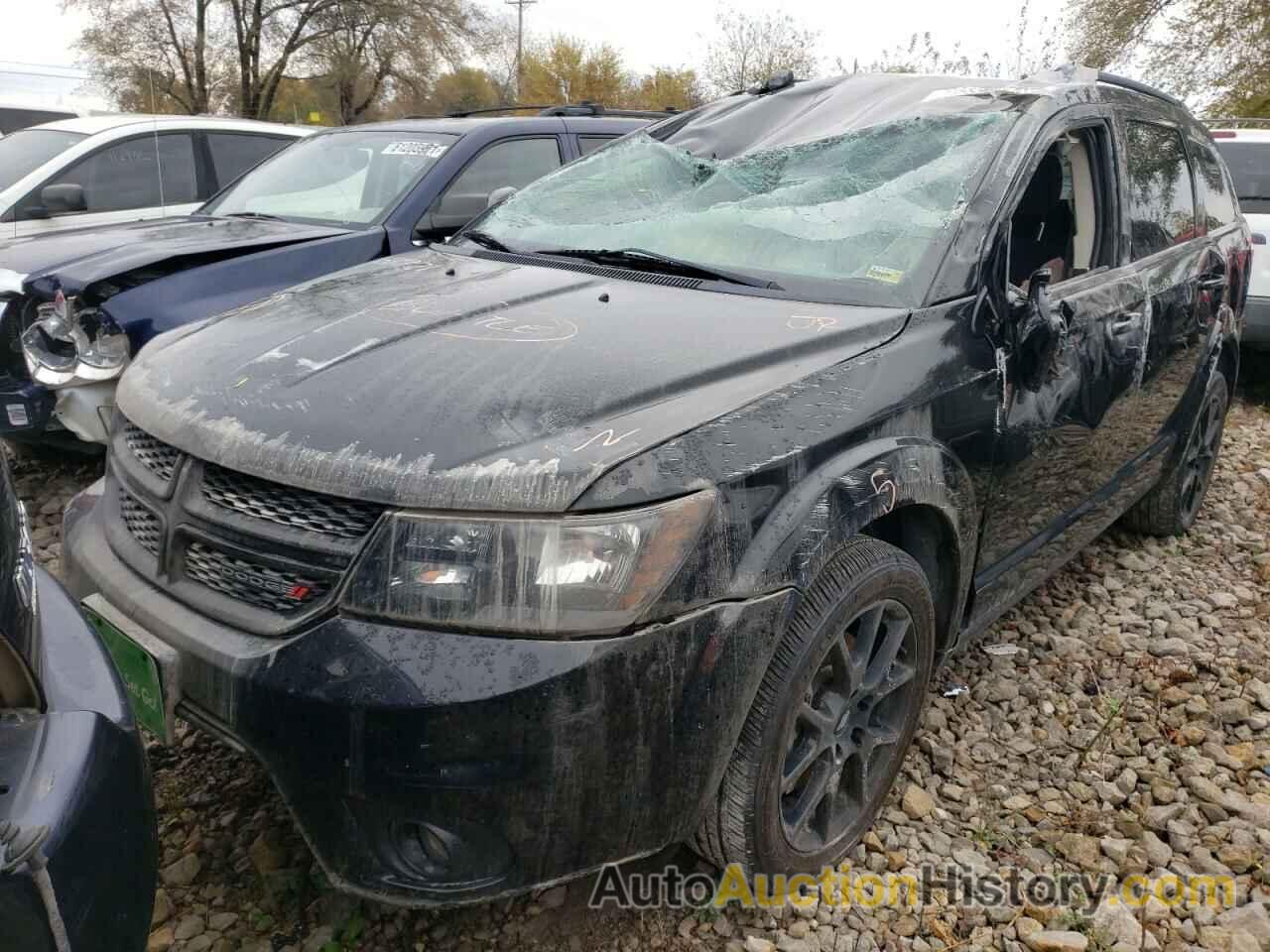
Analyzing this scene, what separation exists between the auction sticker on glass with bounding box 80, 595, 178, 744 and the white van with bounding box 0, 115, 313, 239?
462 cm

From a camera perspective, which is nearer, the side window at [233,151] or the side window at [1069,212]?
the side window at [1069,212]

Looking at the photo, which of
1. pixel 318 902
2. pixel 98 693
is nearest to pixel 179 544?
pixel 98 693

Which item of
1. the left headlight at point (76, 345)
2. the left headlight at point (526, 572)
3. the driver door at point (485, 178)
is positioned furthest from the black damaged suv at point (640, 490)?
the driver door at point (485, 178)

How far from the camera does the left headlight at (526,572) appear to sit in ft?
5.10

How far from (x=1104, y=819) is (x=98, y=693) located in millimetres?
2309

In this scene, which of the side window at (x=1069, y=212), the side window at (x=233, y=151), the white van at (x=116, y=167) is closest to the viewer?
the side window at (x=1069, y=212)

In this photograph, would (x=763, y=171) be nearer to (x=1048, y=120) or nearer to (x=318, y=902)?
(x=1048, y=120)

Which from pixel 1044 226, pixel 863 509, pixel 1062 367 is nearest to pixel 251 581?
pixel 863 509

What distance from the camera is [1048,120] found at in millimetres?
2580

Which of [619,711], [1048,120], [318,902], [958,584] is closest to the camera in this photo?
[619,711]

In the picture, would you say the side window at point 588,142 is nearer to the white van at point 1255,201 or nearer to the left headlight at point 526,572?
the white van at point 1255,201

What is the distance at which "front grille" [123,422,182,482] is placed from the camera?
6.31ft

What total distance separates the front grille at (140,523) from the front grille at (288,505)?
7.7 inches

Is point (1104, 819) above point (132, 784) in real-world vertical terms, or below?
below
